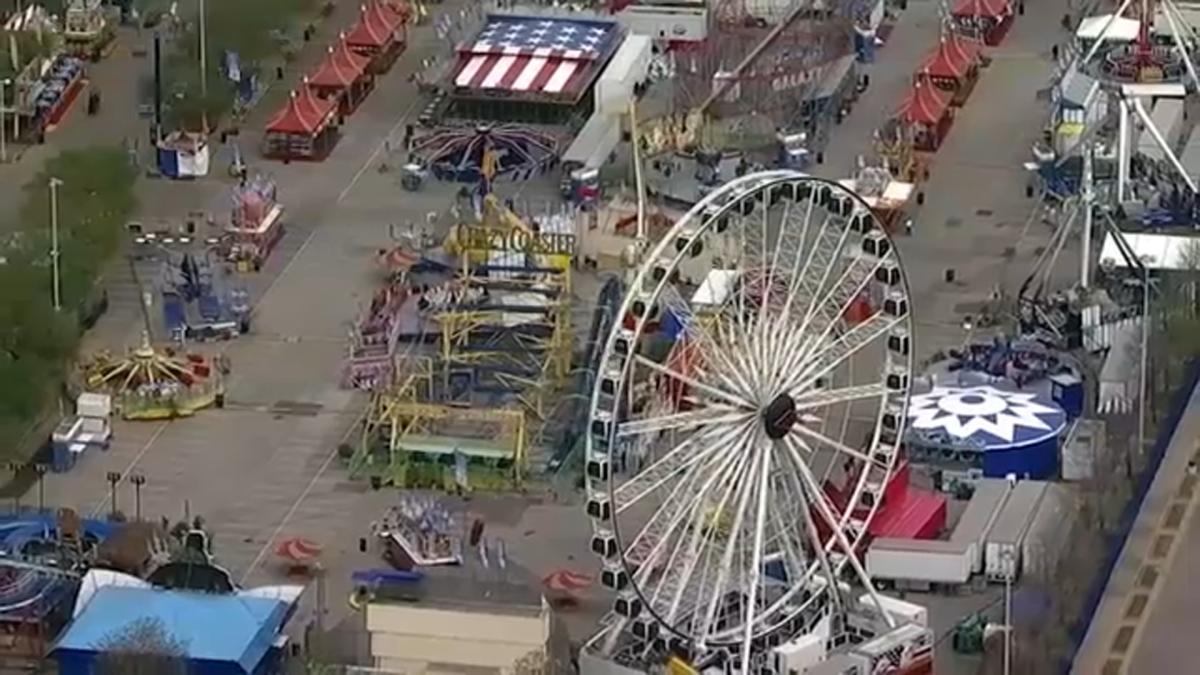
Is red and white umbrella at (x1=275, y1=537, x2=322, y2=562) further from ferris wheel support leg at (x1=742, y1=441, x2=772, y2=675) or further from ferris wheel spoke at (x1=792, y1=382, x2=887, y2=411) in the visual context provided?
ferris wheel spoke at (x1=792, y1=382, x2=887, y2=411)

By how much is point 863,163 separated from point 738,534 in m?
33.3

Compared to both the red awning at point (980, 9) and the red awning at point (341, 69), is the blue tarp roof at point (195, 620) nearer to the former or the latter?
the red awning at point (341, 69)

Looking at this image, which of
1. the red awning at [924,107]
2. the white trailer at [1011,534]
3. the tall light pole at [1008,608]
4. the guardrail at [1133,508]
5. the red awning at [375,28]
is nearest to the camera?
the tall light pole at [1008,608]

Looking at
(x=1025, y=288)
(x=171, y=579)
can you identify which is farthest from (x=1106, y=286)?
(x=171, y=579)

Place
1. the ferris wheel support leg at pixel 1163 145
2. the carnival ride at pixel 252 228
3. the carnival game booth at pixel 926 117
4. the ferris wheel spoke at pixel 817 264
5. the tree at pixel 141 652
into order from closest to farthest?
1. the tree at pixel 141 652
2. the ferris wheel spoke at pixel 817 264
3. the carnival ride at pixel 252 228
4. the ferris wheel support leg at pixel 1163 145
5. the carnival game booth at pixel 926 117

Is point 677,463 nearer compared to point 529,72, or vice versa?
point 677,463

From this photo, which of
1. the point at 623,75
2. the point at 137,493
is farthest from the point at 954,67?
the point at 137,493

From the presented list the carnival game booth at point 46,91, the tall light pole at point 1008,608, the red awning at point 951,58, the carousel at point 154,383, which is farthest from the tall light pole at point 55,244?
the red awning at point 951,58

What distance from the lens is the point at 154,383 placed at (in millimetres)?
107562

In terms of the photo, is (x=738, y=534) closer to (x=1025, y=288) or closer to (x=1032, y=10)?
(x=1025, y=288)

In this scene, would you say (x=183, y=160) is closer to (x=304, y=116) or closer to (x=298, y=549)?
(x=304, y=116)

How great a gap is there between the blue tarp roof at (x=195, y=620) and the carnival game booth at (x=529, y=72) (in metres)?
34.3

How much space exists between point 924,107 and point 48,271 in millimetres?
26390

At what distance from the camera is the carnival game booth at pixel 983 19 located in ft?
439
